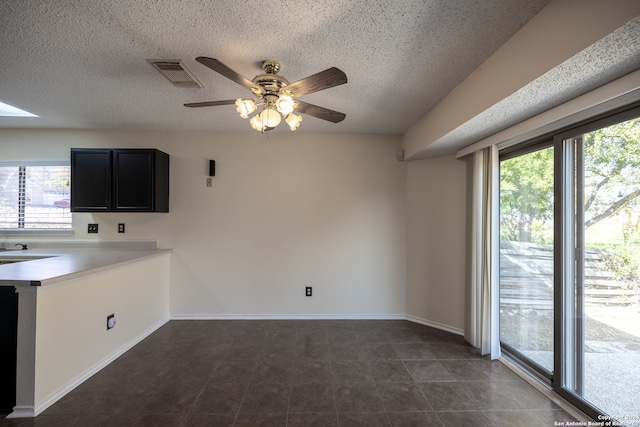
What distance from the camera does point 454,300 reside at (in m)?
3.04

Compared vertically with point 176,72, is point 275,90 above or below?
below

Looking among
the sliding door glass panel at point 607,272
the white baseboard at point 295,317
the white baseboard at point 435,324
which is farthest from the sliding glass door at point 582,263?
the white baseboard at point 295,317

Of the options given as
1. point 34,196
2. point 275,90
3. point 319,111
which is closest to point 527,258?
point 319,111

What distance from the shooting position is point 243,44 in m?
1.65

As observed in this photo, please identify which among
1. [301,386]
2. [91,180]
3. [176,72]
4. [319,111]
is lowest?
[301,386]

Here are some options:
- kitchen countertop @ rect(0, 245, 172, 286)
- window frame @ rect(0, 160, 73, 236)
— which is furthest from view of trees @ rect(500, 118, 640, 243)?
window frame @ rect(0, 160, 73, 236)

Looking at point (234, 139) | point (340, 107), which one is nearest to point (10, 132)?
point (234, 139)

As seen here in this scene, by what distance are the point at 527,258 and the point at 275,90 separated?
8.49 feet

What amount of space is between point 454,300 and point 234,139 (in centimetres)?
346

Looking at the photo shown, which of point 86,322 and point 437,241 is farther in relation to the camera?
point 437,241

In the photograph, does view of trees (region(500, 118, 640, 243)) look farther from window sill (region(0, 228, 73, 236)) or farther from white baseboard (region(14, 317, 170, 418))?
window sill (region(0, 228, 73, 236))

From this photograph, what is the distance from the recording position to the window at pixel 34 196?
3.40 metres

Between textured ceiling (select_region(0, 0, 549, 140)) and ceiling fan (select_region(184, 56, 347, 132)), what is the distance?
0.22 m

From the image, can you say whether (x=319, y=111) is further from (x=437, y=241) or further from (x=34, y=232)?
(x=34, y=232)
